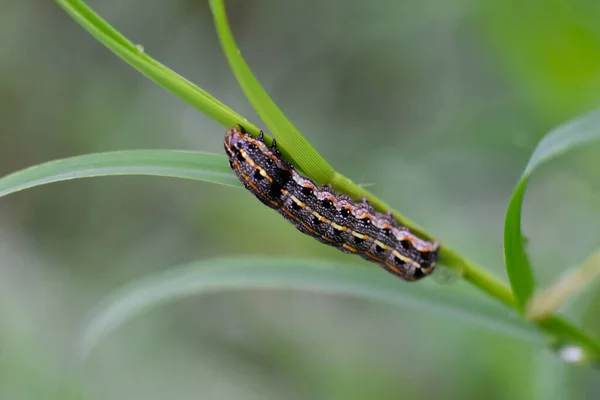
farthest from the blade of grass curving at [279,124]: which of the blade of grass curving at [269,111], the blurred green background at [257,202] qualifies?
the blurred green background at [257,202]

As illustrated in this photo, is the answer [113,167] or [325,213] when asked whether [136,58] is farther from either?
[325,213]

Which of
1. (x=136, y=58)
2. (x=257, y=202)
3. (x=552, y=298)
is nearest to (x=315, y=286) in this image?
(x=552, y=298)

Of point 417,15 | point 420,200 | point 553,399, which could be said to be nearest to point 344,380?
point 420,200

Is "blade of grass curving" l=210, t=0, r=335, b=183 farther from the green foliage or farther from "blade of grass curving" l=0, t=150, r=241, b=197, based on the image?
"blade of grass curving" l=0, t=150, r=241, b=197

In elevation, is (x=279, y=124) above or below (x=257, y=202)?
below

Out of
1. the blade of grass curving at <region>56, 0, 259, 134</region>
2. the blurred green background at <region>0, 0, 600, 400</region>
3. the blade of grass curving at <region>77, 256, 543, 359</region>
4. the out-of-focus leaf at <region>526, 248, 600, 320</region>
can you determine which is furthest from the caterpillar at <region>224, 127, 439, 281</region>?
the blurred green background at <region>0, 0, 600, 400</region>

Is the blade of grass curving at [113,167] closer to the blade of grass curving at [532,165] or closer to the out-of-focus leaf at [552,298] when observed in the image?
the blade of grass curving at [532,165]

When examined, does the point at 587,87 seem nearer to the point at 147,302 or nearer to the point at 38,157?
the point at 147,302
